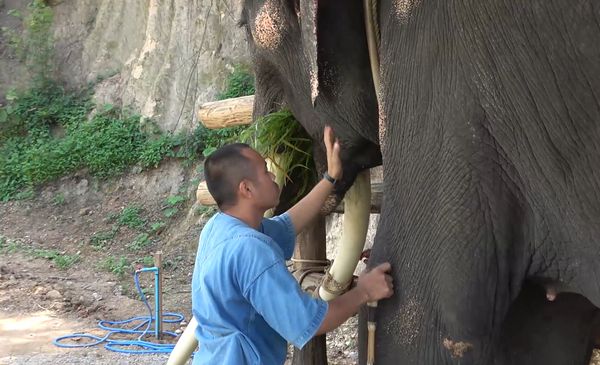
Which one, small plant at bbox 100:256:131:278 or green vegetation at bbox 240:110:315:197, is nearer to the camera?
green vegetation at bbox 240:110:315:197

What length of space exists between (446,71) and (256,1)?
921 mm

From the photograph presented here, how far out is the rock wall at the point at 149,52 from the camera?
9.61 m

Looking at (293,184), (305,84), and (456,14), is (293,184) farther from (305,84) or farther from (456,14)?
(456,14)

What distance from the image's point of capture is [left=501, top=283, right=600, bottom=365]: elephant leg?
222 cm

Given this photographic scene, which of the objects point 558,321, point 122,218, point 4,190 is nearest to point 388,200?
point 558,321

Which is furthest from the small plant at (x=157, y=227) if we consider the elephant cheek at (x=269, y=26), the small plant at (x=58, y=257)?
the elephant cheek at (x=269, y=26)

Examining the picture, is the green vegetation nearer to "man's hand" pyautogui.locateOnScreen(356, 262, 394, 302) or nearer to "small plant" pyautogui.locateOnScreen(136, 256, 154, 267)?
"man's hand" pyautogui.locateOnScreen(356, 262, 394, 302)

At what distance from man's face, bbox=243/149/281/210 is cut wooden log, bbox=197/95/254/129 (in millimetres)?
1647

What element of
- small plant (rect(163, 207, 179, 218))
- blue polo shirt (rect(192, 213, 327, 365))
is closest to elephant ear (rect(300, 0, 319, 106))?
blue polo shirt (rect(192, 213, 327, 365))

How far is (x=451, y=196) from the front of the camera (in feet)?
6.74

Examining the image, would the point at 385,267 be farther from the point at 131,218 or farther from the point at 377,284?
the point at 131,218

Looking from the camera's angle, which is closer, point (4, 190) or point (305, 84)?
point (305, 84)

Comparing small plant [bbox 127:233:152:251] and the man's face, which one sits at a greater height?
the man's face

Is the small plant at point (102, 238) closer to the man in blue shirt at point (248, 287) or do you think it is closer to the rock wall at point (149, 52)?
the rock wall at point (149, 52)
